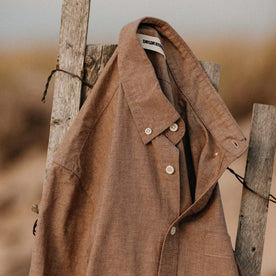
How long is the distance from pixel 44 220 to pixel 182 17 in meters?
1.65

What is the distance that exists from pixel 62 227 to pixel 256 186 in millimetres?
631

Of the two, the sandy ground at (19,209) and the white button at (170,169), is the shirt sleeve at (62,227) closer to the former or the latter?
the white button at (170,169)

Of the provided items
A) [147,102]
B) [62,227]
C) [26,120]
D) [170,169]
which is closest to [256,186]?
[170,169]

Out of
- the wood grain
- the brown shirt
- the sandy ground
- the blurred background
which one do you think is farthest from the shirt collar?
the sandy ground

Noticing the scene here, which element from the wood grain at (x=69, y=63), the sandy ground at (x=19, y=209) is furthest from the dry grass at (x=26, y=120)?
the wood grain at (x=69, y=63)

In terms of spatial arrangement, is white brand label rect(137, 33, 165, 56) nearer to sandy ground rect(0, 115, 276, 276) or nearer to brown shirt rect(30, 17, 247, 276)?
brown shirt rect(30, 17, 247, 276)

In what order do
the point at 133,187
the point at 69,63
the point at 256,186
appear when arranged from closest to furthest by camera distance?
the point at 133,187 → the point at 69,63 → the point at 256,186

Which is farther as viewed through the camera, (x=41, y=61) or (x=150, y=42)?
(x=41, y=61)

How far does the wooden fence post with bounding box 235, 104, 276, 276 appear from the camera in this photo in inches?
52.1

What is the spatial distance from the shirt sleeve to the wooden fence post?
516 millimetres

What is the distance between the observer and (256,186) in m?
1.33

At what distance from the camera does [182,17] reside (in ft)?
7.80

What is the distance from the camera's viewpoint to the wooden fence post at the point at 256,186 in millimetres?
1324

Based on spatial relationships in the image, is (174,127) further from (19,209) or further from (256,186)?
(19,209)
